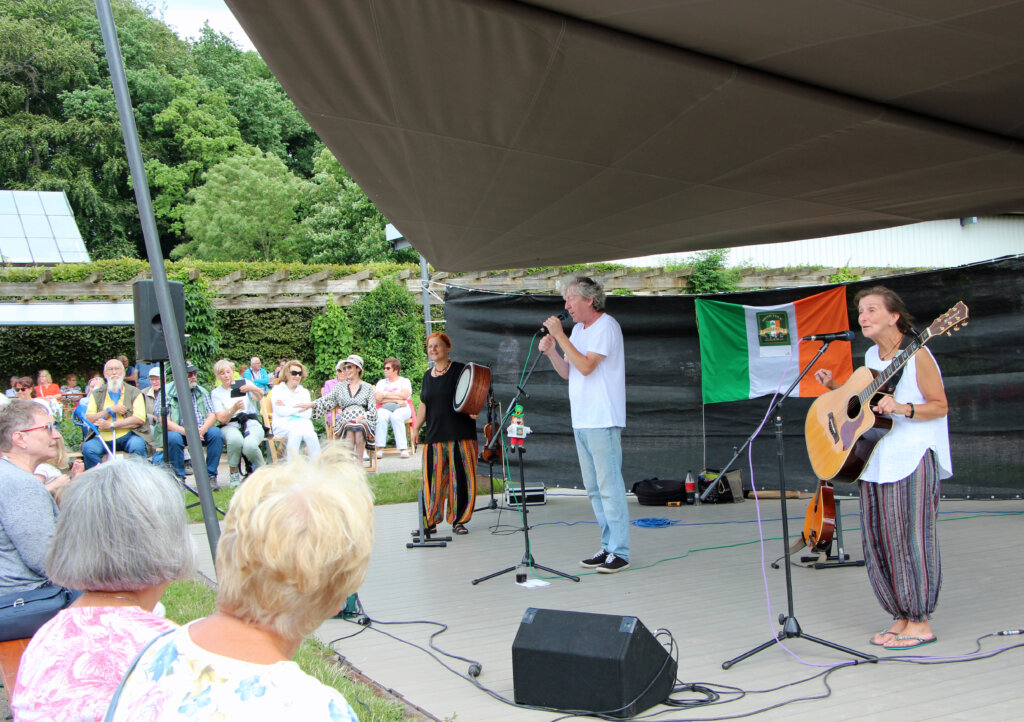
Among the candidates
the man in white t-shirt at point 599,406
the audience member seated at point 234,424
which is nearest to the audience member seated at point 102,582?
the man in white t-shirt at point 599,406

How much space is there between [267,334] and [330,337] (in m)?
1.30

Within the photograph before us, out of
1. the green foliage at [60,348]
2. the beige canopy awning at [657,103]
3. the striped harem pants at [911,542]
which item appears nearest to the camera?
the beige canopy awning at [657,103]

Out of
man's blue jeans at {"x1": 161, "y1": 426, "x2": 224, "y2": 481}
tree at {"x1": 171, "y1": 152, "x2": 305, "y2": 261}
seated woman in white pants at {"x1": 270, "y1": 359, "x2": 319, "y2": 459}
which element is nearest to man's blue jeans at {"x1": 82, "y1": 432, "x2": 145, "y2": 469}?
man's blue jeans at {"x1": 161, "y1": 426, "x2": 224, "y2": 481}

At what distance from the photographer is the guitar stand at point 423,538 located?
19.6 feet

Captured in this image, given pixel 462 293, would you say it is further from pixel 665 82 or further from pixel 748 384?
pixel 665 82

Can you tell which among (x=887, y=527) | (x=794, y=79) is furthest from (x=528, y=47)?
(x=887, y=527)

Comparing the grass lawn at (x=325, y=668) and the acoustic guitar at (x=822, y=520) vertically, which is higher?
the acoustic guitar at (x=822, y=520)

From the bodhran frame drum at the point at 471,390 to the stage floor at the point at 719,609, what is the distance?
1.01 metres

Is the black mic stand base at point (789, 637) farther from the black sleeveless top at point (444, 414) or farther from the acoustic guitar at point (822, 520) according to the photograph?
the black sleeveless top at point (444, 414)

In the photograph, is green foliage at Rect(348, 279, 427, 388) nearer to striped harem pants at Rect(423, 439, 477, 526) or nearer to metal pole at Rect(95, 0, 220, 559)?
striped harem pants at Rect(423, 439, 477, 526)

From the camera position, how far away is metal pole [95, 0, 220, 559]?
330 cm

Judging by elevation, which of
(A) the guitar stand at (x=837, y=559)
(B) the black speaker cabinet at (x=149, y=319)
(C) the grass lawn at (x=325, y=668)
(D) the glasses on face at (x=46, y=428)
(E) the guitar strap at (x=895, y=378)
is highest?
(B) the black speaker cabinet at (x=149, y=319)

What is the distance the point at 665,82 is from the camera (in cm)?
315

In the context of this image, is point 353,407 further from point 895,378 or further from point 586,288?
point 895,378
